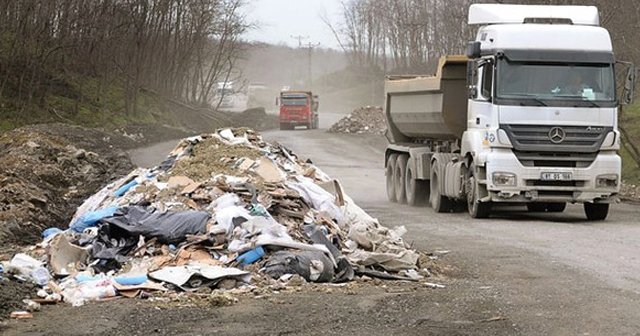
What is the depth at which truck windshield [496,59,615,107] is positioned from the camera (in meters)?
18.0

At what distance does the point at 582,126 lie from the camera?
1795 centimetres

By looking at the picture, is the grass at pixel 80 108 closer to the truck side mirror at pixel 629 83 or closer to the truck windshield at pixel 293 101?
the truck windshield at pixel 293 101

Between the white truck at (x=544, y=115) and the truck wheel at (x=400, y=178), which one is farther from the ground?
the white truck at (x=544, y=115)

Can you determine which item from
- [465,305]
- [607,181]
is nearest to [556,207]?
[607,181]

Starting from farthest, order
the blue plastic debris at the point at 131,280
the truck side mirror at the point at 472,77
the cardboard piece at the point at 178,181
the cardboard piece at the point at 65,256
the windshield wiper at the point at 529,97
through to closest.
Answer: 1. the truck side mirror at the point at 472,77
2. the windshield wiper at the point at 529,97
3. the cardboard piece at the point at 178,181
4. the cardboard piece at the point at 65,256
5. the blue plastic debris at the point at 131,280

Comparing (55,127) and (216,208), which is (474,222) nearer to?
(216,208)

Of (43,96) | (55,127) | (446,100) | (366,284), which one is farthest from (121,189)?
(43,96)

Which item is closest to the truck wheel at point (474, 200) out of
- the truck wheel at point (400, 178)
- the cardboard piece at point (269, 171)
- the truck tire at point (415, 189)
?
the truck tire at point (415, 189)

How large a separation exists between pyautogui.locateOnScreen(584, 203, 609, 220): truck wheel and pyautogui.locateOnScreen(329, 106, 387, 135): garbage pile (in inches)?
1610

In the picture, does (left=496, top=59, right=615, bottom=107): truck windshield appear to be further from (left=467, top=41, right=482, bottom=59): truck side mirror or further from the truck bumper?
the truck bumper

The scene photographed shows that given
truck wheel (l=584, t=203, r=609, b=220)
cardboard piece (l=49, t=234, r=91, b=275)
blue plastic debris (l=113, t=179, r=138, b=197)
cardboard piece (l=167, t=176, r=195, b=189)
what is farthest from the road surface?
blue plastic debris (l=113, t=179, r=138, b=197)

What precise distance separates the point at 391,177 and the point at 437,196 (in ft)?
12.6

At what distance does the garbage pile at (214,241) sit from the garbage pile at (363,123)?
4603 cm

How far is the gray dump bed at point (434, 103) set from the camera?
2000 centimetres
